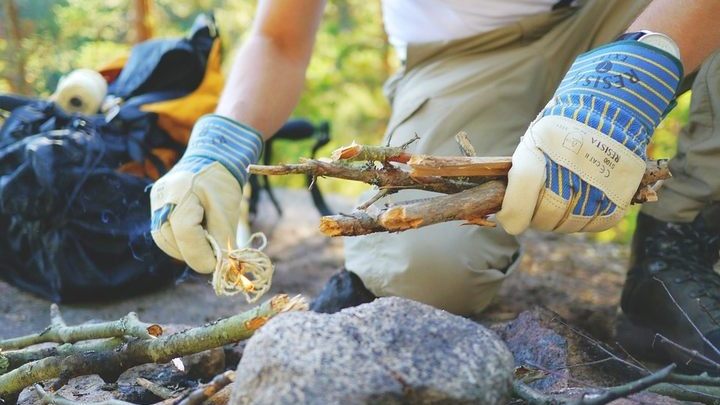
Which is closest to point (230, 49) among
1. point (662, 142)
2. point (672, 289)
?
point (662, 142)

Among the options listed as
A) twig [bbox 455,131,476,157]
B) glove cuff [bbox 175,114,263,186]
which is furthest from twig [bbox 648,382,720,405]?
glove cuff [bbox 175,114,263,186]

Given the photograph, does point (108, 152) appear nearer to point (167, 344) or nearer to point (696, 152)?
point (167, 344)

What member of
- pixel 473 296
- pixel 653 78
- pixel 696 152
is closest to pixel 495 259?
pixel 473 296

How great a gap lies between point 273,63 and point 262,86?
0.10 m

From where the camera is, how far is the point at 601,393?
4.09 feet

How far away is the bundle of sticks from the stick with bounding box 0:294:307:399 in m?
0.18

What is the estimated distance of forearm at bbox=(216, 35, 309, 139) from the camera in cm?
210

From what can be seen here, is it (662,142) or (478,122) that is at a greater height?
(478,122)

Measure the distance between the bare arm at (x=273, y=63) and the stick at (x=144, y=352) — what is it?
84 centimetres

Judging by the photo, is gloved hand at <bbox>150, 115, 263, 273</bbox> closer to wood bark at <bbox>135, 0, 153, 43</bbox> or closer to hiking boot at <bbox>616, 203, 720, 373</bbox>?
hiking boot at <bbox>616, 203, 720, 373</bbox>

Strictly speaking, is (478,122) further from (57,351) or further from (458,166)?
(57,351)

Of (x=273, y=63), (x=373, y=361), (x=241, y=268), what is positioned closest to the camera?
(x=373, y=361)

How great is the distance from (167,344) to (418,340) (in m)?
0.51

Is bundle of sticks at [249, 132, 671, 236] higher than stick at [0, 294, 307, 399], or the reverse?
bundle of sticks at [249, 132, 671, 236]
